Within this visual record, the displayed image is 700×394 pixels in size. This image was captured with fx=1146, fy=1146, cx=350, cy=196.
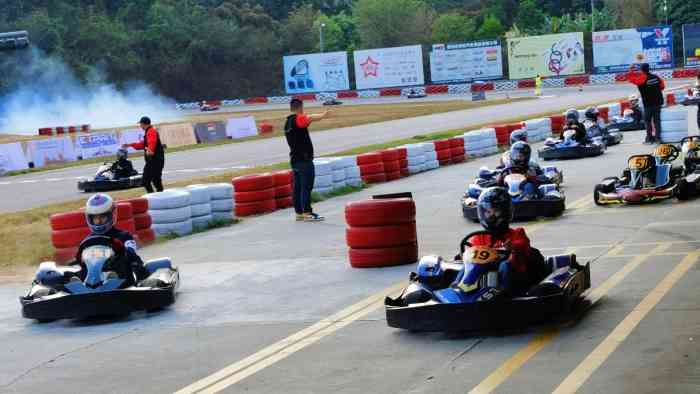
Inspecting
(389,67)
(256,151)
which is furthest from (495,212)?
(389,67)

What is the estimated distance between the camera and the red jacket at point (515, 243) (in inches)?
345

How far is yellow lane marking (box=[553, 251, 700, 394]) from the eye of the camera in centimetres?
688

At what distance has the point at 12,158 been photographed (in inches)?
1400

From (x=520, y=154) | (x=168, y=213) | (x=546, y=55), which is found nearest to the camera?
(x=520, y=154)

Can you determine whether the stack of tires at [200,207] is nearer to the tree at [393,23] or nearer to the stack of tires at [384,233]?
the stack of tires at [384,233]

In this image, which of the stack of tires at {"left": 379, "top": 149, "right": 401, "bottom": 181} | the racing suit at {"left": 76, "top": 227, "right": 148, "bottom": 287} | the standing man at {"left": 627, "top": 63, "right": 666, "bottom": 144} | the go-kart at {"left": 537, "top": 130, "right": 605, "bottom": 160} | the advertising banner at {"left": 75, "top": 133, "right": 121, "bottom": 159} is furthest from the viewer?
the advertising banner at {"left": 75, "top": 133, "right": 121, "bottom": 159}

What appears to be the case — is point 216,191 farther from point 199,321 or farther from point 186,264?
point 199,321

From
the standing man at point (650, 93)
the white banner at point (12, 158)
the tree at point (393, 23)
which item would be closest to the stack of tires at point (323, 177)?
the standing man at point (650, 93)

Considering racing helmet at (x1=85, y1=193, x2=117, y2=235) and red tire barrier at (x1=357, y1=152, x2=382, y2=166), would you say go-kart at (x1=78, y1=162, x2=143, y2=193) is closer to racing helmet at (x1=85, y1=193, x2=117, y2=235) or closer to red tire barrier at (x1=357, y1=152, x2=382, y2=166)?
red tire barrier at (x1=357, y1=152, x2=382, y2=166)

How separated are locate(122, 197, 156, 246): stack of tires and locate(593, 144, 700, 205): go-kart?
6346 millimetres

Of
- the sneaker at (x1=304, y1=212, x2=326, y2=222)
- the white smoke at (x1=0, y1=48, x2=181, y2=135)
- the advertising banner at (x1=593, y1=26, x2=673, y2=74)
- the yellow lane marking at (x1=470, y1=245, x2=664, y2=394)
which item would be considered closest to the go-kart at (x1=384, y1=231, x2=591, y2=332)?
the yellow lane marking at (x1=470, y1=245, x2=664, y2=394)

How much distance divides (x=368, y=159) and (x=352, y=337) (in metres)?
14.3

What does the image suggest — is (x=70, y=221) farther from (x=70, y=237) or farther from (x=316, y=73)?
(x=316, y=73)

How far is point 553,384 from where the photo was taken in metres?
6.85
